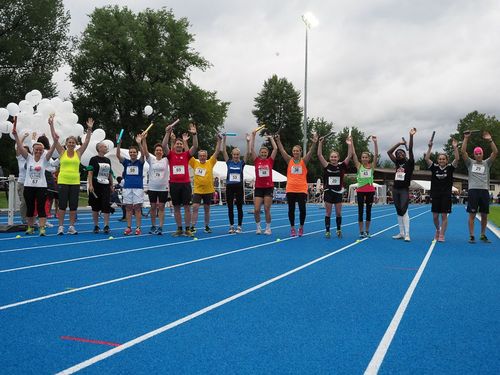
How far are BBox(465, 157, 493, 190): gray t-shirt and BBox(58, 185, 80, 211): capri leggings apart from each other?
7609 millimetres

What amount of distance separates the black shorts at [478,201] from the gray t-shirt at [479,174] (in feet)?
0.32

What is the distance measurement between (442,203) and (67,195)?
727cm

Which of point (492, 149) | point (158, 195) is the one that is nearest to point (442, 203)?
point (492, 149)

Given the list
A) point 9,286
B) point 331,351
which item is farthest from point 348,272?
point 9,286

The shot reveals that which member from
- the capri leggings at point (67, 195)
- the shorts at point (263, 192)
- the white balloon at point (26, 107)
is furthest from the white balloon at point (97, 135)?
the shorts at point (263, 192)

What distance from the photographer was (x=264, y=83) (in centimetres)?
6831

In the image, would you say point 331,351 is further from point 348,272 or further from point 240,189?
point 240,189

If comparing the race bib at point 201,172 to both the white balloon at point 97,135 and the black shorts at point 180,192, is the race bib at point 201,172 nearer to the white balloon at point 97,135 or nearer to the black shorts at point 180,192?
the black shorts at point 180,192

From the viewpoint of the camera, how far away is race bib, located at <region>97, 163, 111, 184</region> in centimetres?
917

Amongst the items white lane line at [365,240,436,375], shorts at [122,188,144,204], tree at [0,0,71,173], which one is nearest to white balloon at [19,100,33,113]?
shorts at [122,188,144,204]

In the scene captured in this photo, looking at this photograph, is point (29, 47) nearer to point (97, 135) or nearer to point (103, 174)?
point (97, 135)

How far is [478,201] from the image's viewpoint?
8875 mm

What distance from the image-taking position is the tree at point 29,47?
95.1ft

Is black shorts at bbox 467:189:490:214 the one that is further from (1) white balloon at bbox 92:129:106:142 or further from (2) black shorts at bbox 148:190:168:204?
(1) white balloon at bbox 92:129:106:142
